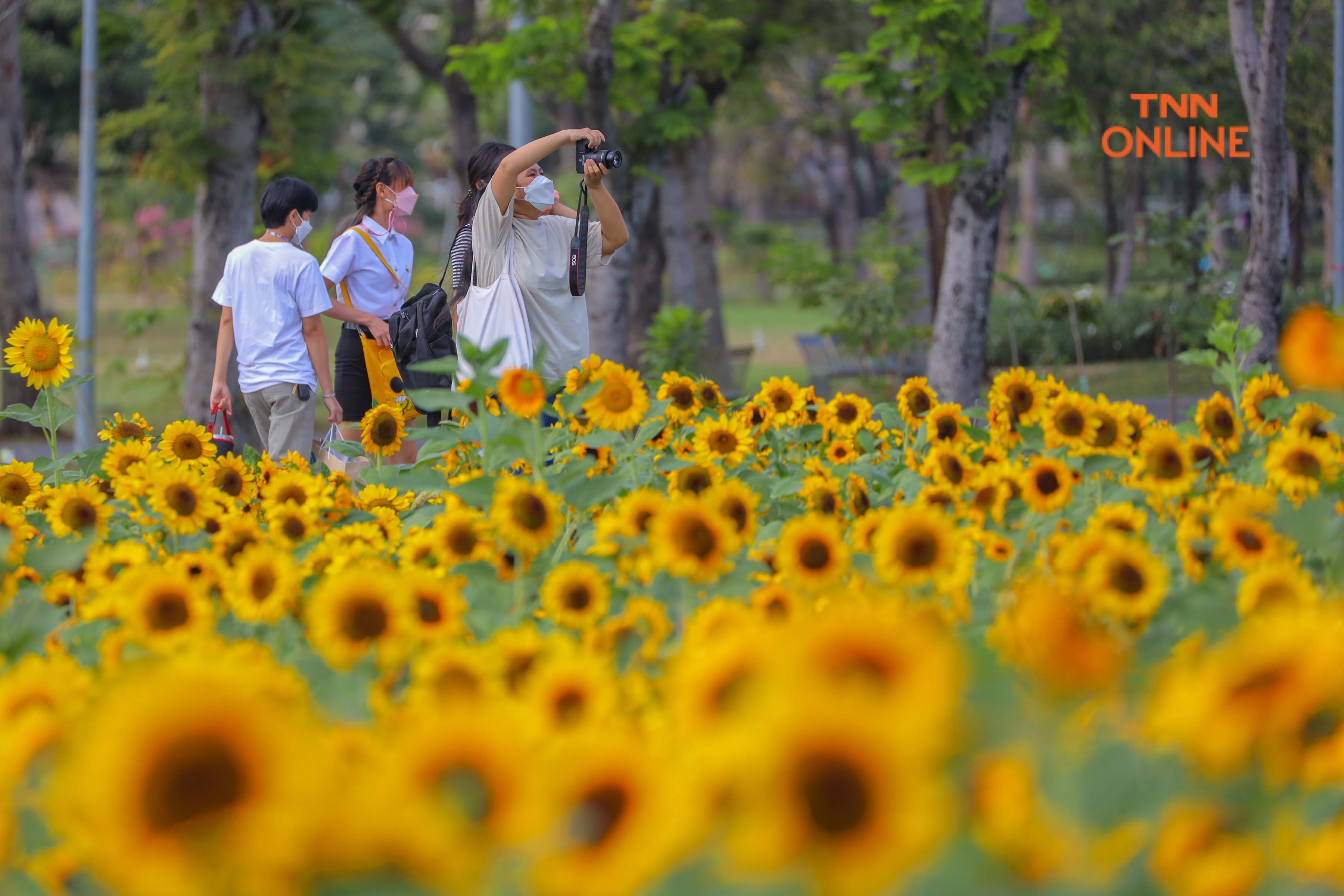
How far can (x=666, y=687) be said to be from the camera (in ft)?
4.77

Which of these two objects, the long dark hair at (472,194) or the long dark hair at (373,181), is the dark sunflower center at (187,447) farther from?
the long dark hair at (373,181)

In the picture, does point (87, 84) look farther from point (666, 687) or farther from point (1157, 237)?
point (666, 687)

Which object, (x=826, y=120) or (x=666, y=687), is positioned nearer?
(x=666, y=687)

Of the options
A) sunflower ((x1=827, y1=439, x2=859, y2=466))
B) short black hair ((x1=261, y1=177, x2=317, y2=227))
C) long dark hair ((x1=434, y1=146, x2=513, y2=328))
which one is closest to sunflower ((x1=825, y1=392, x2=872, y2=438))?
sunflower ((x1=827, y1=439, x2=859, y2=466))

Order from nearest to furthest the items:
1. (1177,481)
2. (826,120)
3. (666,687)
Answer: (666,687) < (1177,481) < (826,120)

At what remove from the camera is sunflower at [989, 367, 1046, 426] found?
115 inches

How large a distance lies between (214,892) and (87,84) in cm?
1431

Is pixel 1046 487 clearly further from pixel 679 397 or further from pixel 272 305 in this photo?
pixel 272 305

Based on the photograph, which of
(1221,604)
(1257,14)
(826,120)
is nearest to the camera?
(1221,604)

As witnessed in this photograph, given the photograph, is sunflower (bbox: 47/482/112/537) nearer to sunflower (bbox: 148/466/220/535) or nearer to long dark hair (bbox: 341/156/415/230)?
sunflower (bbox: 148/466/220/535)

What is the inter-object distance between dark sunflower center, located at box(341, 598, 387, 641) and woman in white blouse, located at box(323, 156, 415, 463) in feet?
14.6

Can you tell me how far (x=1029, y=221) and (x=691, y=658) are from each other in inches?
1665

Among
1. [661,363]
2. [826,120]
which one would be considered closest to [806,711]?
[661,363]

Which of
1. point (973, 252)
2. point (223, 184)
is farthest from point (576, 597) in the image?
point (223, 184)
